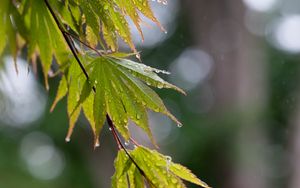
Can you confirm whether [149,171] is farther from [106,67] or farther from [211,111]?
[211,111]

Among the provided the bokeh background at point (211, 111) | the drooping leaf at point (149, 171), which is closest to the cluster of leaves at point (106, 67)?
the drooping leaf at point (149, 171)

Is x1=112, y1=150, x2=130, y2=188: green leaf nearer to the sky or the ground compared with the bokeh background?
nearer to the sky

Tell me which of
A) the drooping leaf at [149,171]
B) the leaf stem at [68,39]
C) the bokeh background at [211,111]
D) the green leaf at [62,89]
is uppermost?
the leaf stem at [68,39]

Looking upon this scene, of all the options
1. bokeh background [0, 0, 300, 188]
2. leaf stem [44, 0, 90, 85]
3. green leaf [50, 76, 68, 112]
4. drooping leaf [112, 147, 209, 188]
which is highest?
leaf stem [44, 0, 90, 85]

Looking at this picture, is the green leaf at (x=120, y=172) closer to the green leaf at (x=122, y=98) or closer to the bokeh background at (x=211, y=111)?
the green leaf at (x=122, y=98)

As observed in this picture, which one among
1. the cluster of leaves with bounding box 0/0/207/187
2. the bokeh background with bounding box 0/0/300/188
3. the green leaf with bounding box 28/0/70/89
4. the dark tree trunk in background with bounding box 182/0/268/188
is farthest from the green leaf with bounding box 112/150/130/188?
the dark tree trunk in background with bounding box 182/0/268/188

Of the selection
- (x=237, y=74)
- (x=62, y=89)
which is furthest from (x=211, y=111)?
(x=62, y=89)

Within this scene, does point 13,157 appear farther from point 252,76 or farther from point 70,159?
point 252,76

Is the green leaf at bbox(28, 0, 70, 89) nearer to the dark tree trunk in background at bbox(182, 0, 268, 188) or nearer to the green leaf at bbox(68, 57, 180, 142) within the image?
the green leaf at bbox(68, 57, 180, 142)
